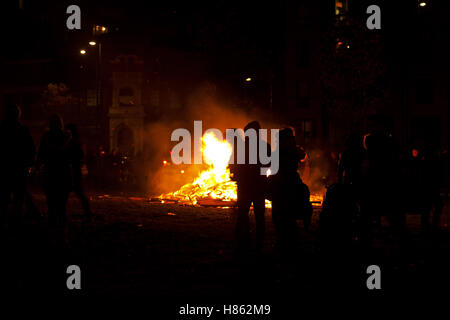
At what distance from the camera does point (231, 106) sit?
30.5 m

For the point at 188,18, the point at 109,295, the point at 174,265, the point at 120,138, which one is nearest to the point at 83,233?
the point at 174,265

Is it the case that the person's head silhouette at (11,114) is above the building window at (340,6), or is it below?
below

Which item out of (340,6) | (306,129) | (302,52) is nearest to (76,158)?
(306,129)

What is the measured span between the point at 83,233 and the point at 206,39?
2321 cm

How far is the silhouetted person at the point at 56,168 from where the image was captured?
321 inches

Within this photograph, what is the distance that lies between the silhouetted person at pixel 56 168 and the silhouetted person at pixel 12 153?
0.29m

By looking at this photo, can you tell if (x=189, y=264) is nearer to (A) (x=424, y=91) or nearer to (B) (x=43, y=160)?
(B) (x=43, y=160)

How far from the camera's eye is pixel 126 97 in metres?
42.0

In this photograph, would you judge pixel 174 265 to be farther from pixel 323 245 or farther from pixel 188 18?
pixel 188 18

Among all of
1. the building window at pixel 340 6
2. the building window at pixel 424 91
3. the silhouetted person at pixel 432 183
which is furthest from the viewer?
the building window at pixel 340 6

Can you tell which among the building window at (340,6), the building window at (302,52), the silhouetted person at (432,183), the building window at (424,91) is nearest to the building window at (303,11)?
the building window at (302,52)

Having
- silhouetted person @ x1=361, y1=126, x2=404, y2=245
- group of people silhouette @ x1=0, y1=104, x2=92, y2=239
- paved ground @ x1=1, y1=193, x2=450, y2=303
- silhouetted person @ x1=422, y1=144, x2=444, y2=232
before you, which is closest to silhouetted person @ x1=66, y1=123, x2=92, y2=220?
group of people silhouette @ x1=0, y1=104, x2=92, y2=239

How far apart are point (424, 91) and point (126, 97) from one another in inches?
947

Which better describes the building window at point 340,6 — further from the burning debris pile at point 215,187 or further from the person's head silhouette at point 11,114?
the person's head silhouette at point 11,114
